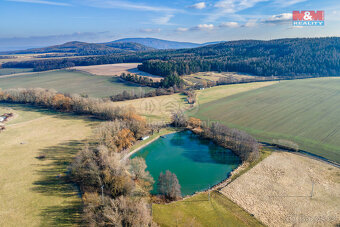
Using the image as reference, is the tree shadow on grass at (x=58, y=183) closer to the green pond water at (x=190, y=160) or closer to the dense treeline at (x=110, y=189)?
the dense treeline at (x=110, y=189)

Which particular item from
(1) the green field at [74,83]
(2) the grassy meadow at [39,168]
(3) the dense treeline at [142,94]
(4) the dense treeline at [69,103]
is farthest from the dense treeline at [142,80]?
(2) the grassy meadow at [39,168]

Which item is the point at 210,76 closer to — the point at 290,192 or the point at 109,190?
the point at 290,192

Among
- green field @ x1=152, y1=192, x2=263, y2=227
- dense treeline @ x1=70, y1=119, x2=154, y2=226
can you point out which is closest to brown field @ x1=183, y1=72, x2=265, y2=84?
dense treeline @ x1=70, y1=119, x2=154, y2=226

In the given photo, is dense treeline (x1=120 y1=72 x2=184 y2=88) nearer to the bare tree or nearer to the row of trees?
the row of trees

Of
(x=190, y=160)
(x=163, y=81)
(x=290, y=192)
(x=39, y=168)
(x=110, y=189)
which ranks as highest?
(x=163, y=81)

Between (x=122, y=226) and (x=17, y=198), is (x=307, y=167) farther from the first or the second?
(x=17, y=198)

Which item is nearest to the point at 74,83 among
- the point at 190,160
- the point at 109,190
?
the point at 190,160
